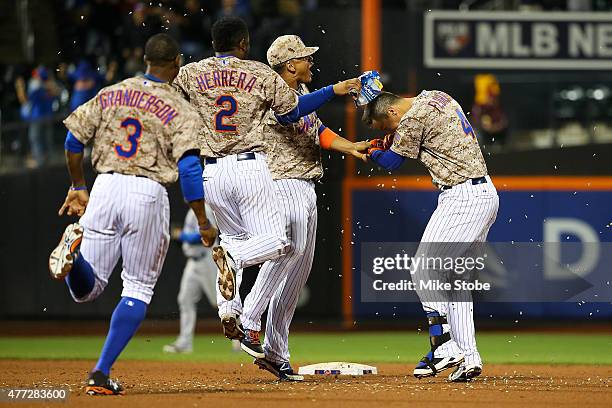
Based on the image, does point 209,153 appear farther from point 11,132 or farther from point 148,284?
point 11,132

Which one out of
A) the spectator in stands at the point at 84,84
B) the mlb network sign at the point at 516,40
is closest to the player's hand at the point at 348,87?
the mlb network sign at the point at 516,40

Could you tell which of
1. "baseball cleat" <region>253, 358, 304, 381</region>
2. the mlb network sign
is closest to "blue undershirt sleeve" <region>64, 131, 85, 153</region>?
"baseball cleat" <region>253, 358, 304, 381</region>

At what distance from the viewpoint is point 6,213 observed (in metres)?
15.2

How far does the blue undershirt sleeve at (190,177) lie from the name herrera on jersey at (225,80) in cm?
105

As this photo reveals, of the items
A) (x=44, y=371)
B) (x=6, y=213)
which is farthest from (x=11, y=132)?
(x=44, y=371)

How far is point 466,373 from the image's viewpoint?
7504 millimetres

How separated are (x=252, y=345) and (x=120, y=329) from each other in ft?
4.19

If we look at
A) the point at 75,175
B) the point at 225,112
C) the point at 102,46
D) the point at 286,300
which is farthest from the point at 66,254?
the point at 102,46

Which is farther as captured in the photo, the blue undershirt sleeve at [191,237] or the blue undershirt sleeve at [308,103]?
the blue undershirt sleeve at [191,237]

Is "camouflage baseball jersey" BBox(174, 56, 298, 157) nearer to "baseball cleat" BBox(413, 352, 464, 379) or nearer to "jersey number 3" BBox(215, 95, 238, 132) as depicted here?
"jersey number 3" BBox(215, 95, 238, 132)

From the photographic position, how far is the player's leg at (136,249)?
6.23m

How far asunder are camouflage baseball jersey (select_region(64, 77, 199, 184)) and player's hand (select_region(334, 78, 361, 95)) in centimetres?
141

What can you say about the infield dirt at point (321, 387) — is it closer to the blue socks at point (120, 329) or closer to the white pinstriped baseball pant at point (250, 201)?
the blue socks at point (120, 329)

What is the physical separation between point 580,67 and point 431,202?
254 centimetres
